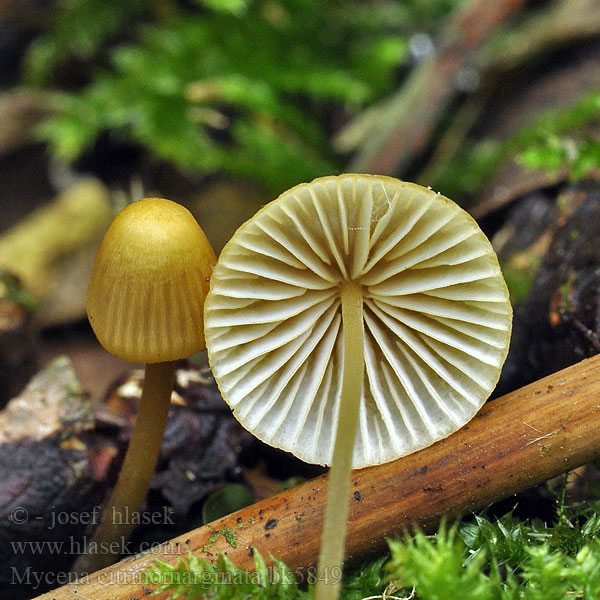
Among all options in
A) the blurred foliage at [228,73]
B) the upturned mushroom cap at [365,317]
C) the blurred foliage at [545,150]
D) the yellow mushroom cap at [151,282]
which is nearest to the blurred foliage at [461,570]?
the upturned mushroom cap at [365,317]

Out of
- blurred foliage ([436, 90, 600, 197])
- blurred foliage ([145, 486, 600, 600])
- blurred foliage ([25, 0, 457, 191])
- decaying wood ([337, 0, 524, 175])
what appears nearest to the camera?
blurred foliage ([145, 486, 600, 600])

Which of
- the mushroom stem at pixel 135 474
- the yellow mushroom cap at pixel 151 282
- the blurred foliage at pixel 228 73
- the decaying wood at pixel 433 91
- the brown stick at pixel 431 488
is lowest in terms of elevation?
the brown stick at pixel 431 488

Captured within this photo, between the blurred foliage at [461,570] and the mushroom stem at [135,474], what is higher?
the mushroom stem at [135,474]

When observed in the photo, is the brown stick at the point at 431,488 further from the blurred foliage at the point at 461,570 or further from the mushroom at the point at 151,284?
the mushroom at the point at 151,284

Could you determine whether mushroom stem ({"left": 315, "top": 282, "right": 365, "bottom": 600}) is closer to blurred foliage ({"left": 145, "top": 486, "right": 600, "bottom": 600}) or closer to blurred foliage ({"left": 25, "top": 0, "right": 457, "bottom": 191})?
blurred foliage ({"left": 145, "top": 486, "right": 600, "bottom": 600})

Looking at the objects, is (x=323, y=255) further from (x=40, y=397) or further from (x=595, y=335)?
(x=40, y=397)

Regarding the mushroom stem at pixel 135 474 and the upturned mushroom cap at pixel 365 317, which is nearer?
the upturned mushroom cap at pixel 365 317

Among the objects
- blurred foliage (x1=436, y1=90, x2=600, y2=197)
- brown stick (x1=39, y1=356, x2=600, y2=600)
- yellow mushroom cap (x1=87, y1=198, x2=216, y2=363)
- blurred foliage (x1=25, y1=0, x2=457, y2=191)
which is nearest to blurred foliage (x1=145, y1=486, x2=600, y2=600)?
brown stick (x1=39, y1=356, x2=600, y2=600)

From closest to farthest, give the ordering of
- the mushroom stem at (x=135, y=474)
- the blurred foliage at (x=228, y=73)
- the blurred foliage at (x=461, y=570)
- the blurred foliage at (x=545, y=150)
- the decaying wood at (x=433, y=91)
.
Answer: the blurred foliage at (x=461, y=570) → the mushroom stem at (x=135, y=474) → the blurred foliage at (x=545, y=150) → the decaying wood at (x=433, y=91) → the blurred foliage at (x=228, y=73)
